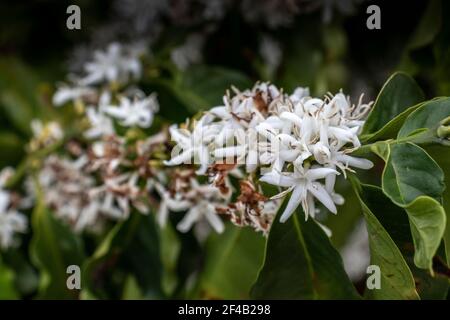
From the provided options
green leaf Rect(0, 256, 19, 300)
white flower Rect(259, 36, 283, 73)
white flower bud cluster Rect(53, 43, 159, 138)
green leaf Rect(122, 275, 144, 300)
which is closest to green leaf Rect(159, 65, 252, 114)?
white flower bud cluster Rect(53, 43, 159, 138)

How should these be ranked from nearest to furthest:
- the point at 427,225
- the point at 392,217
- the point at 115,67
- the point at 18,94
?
the point at 427,225
the point at 392,217
the point at 115,67
the point at 18,94

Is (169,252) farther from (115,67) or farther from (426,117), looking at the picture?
(426,117)

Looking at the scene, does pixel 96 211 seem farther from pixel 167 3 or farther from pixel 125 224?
pixel 167 3

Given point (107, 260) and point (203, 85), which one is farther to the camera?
point (203, 85)

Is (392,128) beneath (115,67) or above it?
beneath

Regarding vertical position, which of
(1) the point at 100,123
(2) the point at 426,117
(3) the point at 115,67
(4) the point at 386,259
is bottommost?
(4) the point at 386,259

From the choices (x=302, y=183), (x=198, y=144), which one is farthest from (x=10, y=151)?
(x=302, y=183)
